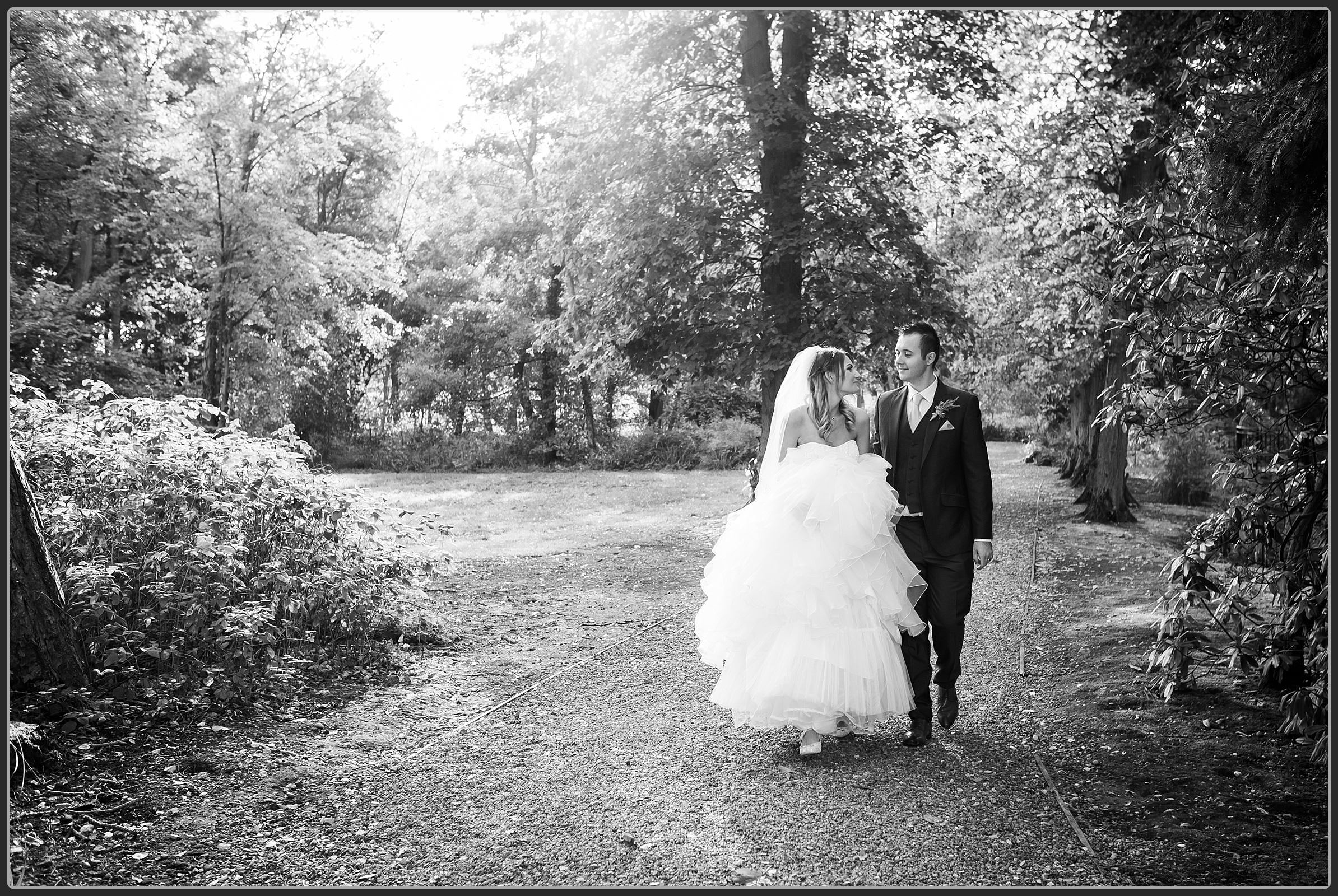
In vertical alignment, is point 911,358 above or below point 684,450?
above

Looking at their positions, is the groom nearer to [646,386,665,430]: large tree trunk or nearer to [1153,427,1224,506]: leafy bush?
[1153,427,1224,506]: leafy bush

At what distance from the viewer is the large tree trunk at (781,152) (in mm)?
13016

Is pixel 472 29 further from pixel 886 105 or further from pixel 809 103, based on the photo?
pixel 886 105

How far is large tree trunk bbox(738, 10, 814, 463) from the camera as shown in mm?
13016

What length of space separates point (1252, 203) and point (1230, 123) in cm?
40

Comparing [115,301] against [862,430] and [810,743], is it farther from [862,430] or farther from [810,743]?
[810,743]

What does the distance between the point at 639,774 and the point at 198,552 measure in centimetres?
308

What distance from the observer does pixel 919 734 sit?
5.08 m

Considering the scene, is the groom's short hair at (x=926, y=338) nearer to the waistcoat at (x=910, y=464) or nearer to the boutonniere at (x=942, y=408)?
the boutonniere at (x=942, y=408)

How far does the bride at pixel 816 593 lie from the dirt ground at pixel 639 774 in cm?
31

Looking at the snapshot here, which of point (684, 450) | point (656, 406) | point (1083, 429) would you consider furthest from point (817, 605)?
point (656, 406)

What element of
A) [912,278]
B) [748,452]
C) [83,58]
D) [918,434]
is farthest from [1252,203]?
[748,452]

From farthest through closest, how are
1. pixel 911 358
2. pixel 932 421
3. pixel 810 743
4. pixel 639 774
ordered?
pixel 932 421
pixel 911 358
pixel 810 743
pixel 639 774

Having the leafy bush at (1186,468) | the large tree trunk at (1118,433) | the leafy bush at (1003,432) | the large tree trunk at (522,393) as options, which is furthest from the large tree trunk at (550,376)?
the leafy bush at (1003,432)
